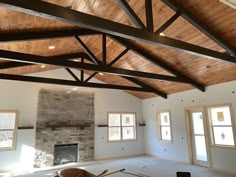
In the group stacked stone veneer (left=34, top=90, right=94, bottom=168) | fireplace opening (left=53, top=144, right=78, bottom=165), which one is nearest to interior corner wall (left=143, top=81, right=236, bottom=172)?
stacked stone veneer (left=34, top=90, right=94, bottom=168)

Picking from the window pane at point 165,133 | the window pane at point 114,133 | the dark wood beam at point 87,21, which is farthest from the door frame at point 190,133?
the dark wood beam at point 87,21

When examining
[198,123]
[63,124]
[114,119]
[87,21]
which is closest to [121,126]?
[114,119]

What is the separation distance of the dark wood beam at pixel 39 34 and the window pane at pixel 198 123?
4.99m

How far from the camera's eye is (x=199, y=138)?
699 cm

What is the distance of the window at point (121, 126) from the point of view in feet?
29.5

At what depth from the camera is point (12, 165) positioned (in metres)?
6.73

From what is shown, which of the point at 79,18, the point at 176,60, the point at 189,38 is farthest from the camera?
the point at 176,60

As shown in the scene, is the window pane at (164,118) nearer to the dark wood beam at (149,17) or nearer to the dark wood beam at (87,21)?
the dark wood beam at (87,21)

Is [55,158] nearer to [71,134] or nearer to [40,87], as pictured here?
[71,134]

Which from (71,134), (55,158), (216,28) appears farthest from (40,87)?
(216,28)

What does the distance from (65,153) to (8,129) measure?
8.00 feet

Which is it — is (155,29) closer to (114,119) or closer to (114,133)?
(114,119)

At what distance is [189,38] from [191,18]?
750mm

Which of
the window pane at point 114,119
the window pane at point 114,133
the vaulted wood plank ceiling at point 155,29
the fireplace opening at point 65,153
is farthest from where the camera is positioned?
the window pane at point 114,119
